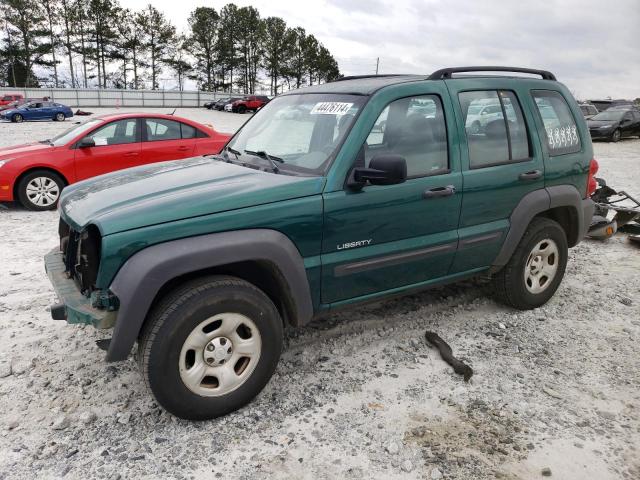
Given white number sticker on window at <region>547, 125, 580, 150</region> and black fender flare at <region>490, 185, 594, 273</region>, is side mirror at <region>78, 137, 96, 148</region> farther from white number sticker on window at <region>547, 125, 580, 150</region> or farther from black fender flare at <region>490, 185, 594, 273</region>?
white number sticker on window at <region>547, 125, 580, 150</region>

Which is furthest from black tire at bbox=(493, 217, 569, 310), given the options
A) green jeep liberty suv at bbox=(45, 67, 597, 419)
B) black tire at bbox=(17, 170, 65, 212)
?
black tire at bbox=(17, 170, 65, 212)

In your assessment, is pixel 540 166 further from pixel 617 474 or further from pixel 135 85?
pixel 135 85

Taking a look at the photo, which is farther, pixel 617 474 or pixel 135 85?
pixel 135 85

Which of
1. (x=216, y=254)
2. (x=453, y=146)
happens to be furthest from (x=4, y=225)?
(x=453, y=146)

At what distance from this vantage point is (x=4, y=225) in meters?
7.05

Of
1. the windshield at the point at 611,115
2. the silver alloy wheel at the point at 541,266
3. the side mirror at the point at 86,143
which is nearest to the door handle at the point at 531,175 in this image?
the silver alloy wheel at the point at 541,266

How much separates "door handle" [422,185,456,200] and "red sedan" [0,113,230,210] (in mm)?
6060

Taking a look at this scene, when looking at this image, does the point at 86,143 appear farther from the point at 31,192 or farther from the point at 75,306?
the point at 75,306

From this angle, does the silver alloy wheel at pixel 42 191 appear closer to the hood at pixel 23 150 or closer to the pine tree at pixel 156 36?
the hood at pixel 23 150

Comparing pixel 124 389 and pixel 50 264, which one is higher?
pixel 50 264

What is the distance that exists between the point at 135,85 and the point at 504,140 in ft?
218

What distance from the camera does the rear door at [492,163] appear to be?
371 centimetres

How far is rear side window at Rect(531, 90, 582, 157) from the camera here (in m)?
4.21

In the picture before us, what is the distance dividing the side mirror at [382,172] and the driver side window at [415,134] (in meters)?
0.27
